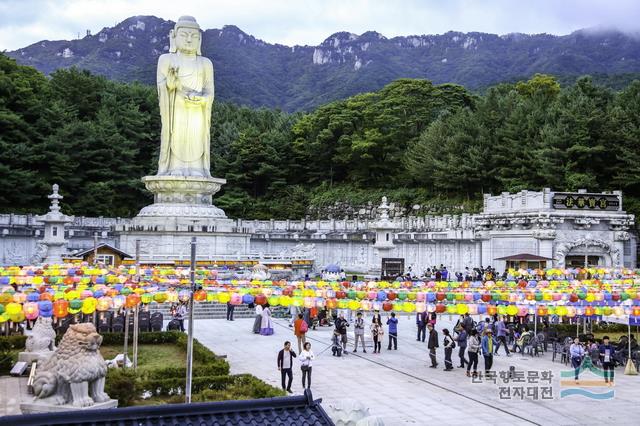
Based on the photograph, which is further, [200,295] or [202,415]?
[200,295]

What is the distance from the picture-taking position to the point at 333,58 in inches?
4756

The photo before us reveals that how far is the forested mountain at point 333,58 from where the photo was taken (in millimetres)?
94562

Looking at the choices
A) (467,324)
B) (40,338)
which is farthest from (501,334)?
(40,338)

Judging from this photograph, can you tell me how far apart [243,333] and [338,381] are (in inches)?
308

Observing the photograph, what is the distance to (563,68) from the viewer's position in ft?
293

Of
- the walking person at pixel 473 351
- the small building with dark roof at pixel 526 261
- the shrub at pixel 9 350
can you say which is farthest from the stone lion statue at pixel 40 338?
the small building with dark roof at pixel 526 261

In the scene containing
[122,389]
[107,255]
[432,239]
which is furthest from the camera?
[432,239]

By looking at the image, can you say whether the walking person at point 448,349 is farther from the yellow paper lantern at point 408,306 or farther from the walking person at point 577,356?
the walking person at point 577,356

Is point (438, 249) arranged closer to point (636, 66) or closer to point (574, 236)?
point (574, 236)

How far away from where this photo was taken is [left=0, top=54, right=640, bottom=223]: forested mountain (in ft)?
126

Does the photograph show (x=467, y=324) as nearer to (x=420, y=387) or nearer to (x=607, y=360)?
(x=607, y=360)

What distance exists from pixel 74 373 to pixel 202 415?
7560 millimetres

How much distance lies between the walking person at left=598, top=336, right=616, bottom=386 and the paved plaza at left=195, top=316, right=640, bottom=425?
30cm

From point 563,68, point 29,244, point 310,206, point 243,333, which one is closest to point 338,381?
point 243,333
